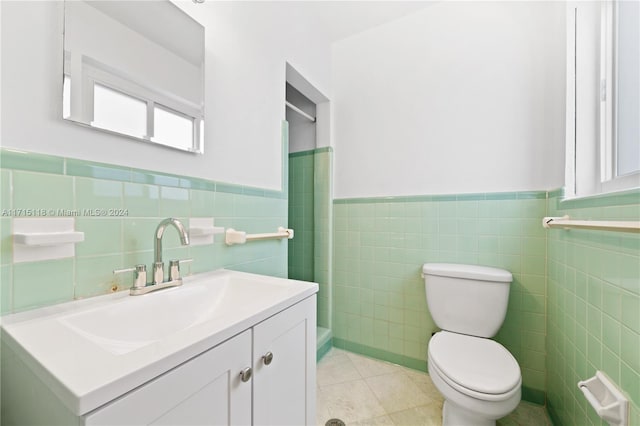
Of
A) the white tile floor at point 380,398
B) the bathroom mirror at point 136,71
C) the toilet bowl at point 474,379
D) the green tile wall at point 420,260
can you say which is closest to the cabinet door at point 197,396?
the bathroom mirror at point 136,71

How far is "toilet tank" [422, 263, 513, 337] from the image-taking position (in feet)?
4.67

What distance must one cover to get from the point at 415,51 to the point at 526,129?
880 mm

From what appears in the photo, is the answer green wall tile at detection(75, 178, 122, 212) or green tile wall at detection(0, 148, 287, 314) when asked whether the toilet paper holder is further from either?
green wall tile at detection(75, 178, 122, 212)

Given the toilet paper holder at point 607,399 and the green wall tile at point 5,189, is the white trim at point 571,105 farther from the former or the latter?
the green wall tile at point 5,189

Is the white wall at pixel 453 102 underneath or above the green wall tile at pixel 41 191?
above

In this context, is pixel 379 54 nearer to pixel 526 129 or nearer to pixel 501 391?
pixel 526 129

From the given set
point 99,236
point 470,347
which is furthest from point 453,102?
point 99,236

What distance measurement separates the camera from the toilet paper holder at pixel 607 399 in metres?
0.74

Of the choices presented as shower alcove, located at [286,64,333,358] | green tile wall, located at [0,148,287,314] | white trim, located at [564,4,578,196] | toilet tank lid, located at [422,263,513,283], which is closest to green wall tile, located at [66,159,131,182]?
green tile wall, located at [0,148,287,314]

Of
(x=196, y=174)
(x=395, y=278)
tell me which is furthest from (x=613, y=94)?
(x=196, y=174)

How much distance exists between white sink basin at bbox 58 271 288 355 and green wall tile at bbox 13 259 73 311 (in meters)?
0.12

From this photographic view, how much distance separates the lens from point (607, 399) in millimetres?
802

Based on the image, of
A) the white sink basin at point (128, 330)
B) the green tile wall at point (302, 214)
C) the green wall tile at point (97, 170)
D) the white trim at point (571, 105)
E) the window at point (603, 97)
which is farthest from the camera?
the green tile wall at point (302, 214)

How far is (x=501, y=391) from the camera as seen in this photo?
3.30 feet
